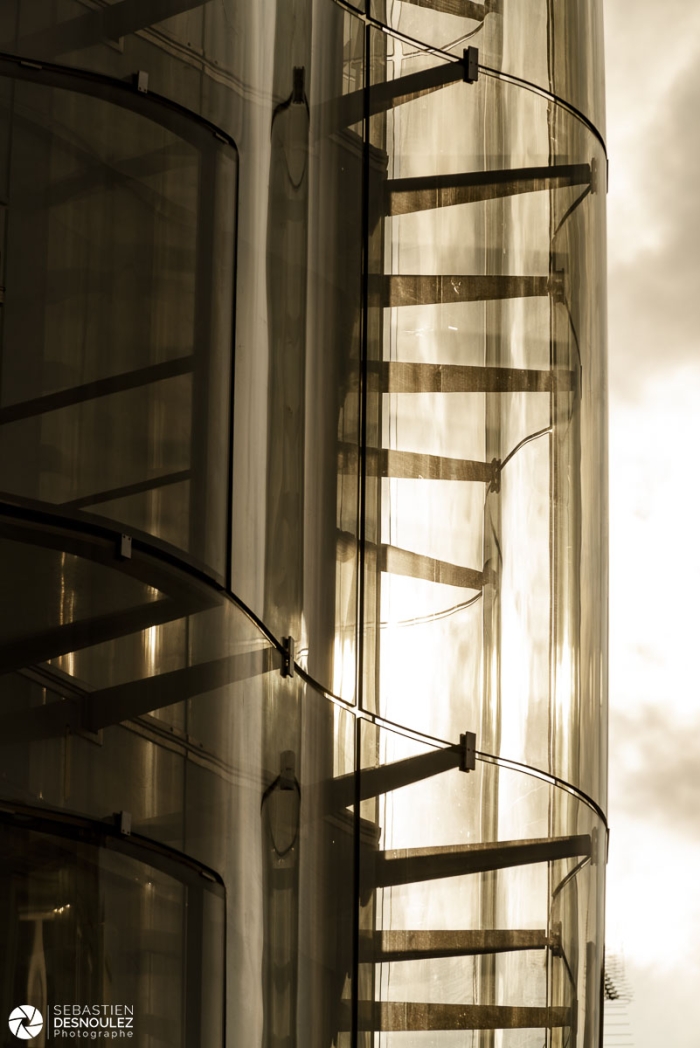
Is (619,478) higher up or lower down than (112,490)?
higher up

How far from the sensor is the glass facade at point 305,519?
12.5 ft

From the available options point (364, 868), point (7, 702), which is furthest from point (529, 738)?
point (7, 702)

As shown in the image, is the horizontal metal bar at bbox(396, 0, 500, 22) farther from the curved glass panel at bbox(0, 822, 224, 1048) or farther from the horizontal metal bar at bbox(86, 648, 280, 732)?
the curved glass panel at bbox(0, 822, 224, 1048)

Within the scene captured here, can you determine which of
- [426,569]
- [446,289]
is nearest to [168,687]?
[426,569]

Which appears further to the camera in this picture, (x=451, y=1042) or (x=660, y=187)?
(x=660, y=187)

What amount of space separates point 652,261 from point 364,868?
17.0ft

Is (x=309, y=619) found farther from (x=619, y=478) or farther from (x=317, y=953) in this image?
(x=619, y=478)

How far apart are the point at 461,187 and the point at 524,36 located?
666 mm

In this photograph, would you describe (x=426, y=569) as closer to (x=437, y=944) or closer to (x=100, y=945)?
(x=437, y=944)

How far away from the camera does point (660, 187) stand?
29.2 ft

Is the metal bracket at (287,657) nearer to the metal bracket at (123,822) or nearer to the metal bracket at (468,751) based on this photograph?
the metal bracket at (468,751)

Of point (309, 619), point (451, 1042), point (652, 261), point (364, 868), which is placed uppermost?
point (652, 261)

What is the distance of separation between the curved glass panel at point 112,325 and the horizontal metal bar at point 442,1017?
4.28 feet

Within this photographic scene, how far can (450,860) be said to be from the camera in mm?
4695
